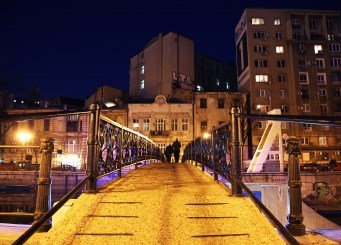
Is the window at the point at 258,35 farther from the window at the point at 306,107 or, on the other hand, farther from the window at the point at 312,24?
the window at the point at 306,107

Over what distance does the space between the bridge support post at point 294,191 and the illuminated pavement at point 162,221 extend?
19 cm

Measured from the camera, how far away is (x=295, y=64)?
50281 mm

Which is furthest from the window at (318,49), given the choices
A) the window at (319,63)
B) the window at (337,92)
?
the window at (337,92)

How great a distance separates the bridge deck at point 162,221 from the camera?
11.5 ft

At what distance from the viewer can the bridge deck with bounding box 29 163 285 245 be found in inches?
138

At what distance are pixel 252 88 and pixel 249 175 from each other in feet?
91.4

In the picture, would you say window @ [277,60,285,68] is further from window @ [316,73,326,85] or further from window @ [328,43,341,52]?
window @ [328,43,341,52]

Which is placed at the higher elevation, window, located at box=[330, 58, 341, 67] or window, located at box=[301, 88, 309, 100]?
window, located at box=[330, 58, 341, 67]

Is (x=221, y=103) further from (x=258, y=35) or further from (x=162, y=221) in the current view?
(x=162, y=221)

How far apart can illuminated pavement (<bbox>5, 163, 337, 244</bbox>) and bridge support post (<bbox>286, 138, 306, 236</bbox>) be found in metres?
0.19

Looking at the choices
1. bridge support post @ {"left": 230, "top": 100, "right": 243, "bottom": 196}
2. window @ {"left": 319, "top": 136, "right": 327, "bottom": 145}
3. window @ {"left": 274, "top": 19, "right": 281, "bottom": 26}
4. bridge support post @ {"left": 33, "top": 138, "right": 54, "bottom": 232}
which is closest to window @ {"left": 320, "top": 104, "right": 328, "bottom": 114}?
window @ {"left": 319, "top": 136, "right": 327, "bottom": 145}

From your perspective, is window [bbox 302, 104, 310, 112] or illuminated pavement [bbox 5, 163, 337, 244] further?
window [bbox 302, 104, 310, 112]

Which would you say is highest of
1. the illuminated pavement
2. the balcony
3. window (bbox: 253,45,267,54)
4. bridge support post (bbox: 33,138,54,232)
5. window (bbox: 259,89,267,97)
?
window (bbox: 253,45,267,54)

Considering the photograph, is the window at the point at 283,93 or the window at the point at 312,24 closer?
the window at the point at 283,93
